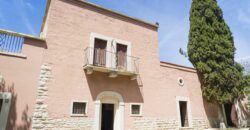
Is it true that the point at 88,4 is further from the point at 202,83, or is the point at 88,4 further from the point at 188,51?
the point at 202,83

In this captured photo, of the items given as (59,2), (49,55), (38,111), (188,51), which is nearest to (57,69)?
(49,55)

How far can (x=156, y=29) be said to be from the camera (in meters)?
13.1

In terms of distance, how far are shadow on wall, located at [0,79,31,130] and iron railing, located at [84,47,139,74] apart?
11.0 feet

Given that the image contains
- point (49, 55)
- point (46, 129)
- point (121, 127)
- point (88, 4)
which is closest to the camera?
point (46, 129)

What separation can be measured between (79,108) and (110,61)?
3.01 metres

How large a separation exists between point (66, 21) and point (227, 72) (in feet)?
36.7

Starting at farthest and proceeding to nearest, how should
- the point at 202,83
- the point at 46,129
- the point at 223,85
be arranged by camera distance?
the point at 202,83 → the point at 223,85 → the point at 46,129

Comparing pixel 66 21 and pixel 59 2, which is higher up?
pixel 59 2

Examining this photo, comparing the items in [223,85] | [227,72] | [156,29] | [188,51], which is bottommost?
[223,85]

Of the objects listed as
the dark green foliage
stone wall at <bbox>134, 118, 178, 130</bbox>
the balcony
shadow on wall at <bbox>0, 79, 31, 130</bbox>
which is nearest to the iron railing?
the balcony

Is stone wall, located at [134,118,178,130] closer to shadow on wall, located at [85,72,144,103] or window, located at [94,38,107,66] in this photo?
shadow on wall, located at [85,72,144,103]

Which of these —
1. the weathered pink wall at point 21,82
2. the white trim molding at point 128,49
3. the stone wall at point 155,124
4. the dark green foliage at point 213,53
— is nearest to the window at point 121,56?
the white trim molding at point 128,49

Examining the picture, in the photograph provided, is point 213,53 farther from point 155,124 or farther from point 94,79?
point 94,79

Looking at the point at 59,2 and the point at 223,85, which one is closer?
the point at 59,2
